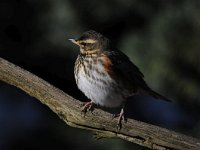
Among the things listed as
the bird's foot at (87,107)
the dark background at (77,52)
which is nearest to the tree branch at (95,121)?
the bird's foot at (87,107)

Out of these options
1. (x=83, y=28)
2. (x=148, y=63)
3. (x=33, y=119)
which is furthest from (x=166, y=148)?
(x=33, y=119)

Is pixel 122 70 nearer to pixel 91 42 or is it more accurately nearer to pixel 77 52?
pixel 91 42

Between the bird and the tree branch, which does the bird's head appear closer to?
the bird

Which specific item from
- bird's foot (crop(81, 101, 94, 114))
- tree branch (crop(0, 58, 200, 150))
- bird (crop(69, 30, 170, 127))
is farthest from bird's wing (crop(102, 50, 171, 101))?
tree branch (crop(0, 58, 200, 150))

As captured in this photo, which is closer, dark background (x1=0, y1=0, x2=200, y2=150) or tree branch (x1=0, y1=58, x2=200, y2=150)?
tree branch (x1=0, y1=58, x2=200, y2=150)

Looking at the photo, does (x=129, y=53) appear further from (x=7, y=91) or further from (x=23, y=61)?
(x=7, y=91)

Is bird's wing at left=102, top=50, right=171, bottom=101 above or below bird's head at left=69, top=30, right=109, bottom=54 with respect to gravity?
below
